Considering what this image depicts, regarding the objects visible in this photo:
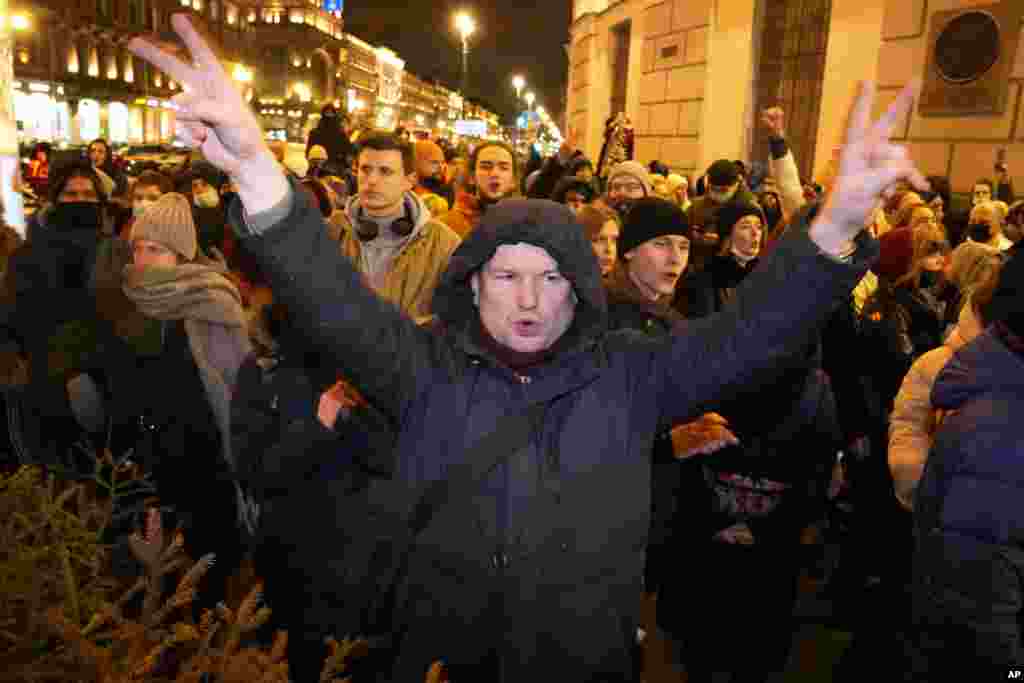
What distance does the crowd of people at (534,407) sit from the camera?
1.89 metres

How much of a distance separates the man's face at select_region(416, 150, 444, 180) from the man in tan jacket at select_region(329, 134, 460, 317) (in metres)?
3.66

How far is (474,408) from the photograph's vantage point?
204cm

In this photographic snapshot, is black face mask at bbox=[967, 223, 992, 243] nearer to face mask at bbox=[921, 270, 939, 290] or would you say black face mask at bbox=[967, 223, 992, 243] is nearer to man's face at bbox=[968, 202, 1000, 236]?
man's face at bbox=[968, 202, 1000, 236]

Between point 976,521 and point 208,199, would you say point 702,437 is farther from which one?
point 208,199

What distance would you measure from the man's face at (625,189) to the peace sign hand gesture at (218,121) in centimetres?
523

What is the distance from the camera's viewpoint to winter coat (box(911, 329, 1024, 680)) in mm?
2182

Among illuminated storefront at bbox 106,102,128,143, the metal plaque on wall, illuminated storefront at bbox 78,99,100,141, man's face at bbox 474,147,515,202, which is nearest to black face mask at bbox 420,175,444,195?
man's face at bbox 474,147,515,202

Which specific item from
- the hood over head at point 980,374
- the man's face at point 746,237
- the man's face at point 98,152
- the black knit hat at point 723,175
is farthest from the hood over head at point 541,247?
the man's face at point 98,152

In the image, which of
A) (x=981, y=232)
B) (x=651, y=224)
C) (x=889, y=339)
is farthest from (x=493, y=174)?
(x=981, y=232)

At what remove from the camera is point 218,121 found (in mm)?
1626

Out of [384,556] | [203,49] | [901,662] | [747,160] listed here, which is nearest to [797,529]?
[901,662]

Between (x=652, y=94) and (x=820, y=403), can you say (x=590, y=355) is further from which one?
(x=652, y=94)

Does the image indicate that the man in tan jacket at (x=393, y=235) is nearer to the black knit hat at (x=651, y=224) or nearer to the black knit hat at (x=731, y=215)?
the black knit hat at (x=651, y=224)

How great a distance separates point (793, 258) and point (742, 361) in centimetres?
27
